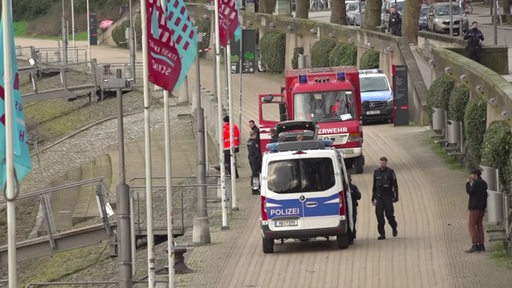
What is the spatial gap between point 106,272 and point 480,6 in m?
71.0

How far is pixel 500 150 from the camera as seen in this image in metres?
29.5

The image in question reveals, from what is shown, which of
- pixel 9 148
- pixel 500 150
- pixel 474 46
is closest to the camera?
pixel 9 148

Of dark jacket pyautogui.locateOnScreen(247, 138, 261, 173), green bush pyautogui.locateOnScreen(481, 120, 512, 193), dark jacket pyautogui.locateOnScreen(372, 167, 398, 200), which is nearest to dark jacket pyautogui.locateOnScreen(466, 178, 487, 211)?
green bush pyautogui.locateOnScreen(481, 120, 512, 193)

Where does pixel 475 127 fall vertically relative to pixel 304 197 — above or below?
above

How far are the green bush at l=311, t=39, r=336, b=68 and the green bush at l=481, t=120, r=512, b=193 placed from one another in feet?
108

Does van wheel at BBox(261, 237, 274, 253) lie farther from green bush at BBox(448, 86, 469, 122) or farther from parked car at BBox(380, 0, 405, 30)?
parked car at BBox(380, 0, 405, 30)

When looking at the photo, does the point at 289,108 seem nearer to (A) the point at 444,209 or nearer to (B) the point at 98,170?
(A) the point at 444,209

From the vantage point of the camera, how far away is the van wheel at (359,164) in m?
39.3

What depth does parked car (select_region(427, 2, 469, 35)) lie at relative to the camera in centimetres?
7216

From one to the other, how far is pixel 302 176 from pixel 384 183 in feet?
5.47

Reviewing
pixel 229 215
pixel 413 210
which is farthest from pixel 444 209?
pixel 229 215

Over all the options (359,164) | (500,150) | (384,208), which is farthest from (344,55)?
(384,208)

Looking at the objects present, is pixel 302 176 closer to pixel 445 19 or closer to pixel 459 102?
pixel 459 102

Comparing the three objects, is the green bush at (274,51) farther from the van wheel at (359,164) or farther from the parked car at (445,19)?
the van wheel at (359,164)
